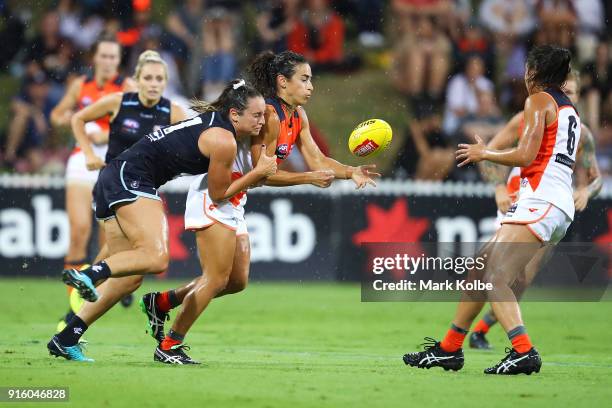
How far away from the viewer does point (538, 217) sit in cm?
787

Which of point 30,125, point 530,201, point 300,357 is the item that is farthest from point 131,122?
point 30,125

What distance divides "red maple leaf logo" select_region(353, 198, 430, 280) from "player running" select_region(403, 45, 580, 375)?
7825 mm

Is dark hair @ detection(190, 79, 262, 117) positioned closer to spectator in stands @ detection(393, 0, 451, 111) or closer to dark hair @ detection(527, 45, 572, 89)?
dark hair @ detection(527, 45, 572, 89)

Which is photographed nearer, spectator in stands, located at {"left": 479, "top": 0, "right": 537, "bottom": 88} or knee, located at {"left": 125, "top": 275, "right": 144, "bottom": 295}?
knee, located at {"left": 125, "top": 275, "right": 144, "bottom": 295}

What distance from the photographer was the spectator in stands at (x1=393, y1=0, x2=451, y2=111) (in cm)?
1862

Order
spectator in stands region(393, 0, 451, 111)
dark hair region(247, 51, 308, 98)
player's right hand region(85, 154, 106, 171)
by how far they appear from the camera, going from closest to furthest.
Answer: dark hair region(247, 51, 308, 98) < player's right hand region(85, 154, 106, 171) < spectator in stands region(393, 0, 451, 111)

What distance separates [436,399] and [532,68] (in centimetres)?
280

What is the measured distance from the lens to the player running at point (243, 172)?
8.01 meters

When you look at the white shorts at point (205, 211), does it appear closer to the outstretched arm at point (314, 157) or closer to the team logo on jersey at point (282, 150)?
the team logo on jersey at point (282, 150)

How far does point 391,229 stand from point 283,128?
25.5 feet

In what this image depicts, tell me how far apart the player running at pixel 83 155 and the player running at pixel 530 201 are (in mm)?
4663

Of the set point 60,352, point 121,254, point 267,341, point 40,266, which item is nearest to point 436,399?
point 121,254

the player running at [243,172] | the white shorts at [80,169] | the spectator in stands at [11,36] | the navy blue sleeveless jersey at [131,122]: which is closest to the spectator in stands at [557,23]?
the spectator in stands at [11,36]

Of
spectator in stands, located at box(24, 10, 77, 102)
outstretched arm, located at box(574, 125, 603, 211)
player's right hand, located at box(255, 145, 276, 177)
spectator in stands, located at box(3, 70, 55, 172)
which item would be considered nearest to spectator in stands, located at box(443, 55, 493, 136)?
spectator in stands, located at box(24, 10, 77, 102)
